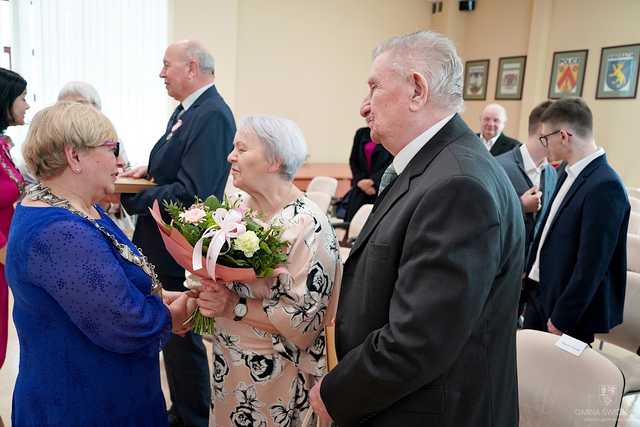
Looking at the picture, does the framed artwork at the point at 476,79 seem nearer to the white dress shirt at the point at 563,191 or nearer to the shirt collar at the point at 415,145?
the white dress shirt at the point at 563,191

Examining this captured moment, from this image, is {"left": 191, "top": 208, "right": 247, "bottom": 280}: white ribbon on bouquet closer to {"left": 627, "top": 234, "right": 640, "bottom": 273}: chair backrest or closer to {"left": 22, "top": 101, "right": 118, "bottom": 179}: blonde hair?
{"left": 22, "top": 101, "right": 118, "bottom": 179}: blonde hair

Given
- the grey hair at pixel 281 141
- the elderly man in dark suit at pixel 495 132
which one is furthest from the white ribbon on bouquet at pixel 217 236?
the elderly man in dark suit at pixel 495 132

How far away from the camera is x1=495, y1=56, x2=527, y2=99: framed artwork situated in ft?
24.1

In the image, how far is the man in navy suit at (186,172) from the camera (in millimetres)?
2297

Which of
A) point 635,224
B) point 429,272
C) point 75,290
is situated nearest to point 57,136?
point 75,290

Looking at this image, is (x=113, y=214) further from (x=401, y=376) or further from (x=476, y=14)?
(x=476, y=14)

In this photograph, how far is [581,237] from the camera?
228 centimetres

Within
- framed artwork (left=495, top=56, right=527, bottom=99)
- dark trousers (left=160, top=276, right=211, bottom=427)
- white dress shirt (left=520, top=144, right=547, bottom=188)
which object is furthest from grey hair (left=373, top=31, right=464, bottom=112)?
framed artwork (left=495, top=56, right=527, bottom=99)

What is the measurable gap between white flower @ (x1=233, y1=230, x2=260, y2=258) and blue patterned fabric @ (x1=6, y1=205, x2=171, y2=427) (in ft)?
1.01

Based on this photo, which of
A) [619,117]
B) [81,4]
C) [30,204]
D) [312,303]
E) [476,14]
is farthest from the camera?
[476,14]

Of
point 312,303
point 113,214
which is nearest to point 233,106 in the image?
point 113,214

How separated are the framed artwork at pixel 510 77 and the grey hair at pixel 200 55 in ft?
20.1

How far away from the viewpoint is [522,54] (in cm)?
733

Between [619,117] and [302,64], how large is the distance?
4.23 m
